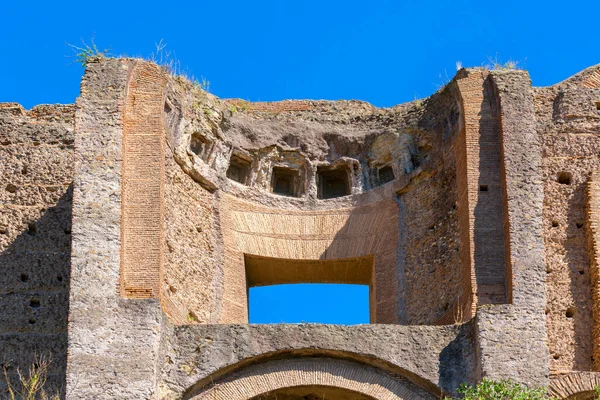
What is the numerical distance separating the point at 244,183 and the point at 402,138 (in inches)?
104

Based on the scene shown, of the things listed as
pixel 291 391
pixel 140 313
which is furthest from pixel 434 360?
pixel 140 313

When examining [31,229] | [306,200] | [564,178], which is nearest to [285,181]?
[306,200]

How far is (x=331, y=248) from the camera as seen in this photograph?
81.4 feet

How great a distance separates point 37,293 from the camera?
22.6 meters

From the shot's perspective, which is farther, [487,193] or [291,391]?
[487,193]

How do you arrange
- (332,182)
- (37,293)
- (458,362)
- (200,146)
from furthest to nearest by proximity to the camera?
(332,182)
(200,146)
(37,293)
(458,362)

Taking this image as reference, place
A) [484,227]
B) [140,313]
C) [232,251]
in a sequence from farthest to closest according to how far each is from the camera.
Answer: [232,251] → [484,227] → [140,313]

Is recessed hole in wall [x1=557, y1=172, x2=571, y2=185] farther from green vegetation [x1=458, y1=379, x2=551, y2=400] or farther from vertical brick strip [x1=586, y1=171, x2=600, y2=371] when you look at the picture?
green vegetation [x1=458, y1=379, x2=551, y2=400]

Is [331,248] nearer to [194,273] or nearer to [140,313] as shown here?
[194,273]

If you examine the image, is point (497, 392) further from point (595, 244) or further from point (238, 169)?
point (238, 169)

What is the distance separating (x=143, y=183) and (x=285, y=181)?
4.02m

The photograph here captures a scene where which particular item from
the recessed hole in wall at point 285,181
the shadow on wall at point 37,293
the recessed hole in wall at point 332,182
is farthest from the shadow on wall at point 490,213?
the shadow on wall at point 37,293

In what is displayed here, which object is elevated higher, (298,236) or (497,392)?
(298,236)

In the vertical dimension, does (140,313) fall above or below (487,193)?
below
